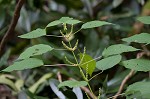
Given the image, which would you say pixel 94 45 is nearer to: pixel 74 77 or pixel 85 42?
pixel 85 42

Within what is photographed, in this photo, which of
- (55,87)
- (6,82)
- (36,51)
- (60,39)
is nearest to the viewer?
(36,51)

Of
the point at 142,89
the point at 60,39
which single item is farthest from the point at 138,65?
the point at 60,39

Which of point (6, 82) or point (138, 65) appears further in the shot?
point (6, 82)

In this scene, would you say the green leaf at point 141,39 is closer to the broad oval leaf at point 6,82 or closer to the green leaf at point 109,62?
the green leaf at point 109,62

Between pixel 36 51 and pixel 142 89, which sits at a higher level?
pixel 36 51

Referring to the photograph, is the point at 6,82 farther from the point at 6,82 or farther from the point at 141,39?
the point at 141,39

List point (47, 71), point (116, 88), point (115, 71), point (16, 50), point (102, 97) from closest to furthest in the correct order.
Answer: point (102, 97), point (116, 88), point (115, 71), point (47, 71), point (16, 50)

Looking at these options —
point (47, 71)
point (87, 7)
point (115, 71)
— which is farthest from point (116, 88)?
point (87, 7)

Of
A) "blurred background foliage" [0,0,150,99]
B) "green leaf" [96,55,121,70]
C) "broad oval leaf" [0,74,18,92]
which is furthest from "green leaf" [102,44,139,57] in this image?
"broad oval leaf" [0,74,18,92]
